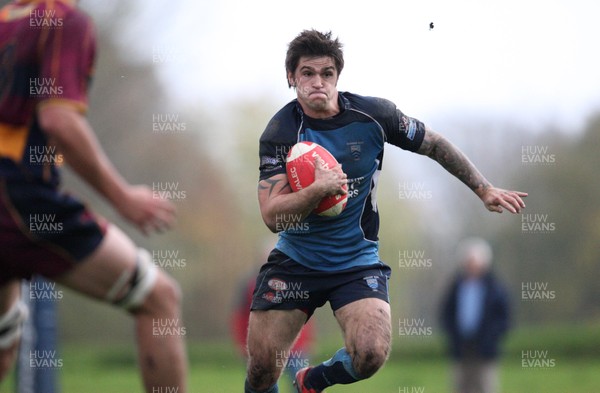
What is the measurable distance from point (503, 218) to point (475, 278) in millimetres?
19696

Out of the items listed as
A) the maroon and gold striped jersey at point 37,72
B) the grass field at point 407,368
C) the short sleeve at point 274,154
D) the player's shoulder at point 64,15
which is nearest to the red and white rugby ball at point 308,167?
the short sleeve at point 274,154

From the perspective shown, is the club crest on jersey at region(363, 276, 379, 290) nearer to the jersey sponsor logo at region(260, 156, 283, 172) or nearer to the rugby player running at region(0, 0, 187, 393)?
the jersey sponsor logo at region(260, 156, 283, 172)

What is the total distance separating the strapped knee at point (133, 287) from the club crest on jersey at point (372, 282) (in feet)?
6.29

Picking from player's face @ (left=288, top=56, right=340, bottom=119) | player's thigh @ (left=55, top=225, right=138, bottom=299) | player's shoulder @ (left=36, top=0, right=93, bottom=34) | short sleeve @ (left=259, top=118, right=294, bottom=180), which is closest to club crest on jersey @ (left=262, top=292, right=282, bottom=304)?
short sleeve @ (left=259, top=118, right=294, bottom=180)

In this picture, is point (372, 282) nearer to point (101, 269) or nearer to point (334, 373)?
point (334, 373)

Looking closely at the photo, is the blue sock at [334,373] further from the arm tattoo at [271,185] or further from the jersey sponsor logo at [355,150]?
the jersey sponsor logo at [355,150]

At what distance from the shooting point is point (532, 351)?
26484 millimetres

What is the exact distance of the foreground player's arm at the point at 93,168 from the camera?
4.90 meters

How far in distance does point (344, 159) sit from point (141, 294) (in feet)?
6.77

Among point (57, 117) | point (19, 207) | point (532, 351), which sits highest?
point (57, 117)

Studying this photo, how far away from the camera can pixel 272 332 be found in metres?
6.72

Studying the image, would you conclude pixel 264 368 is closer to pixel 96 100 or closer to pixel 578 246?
pixel 96 100

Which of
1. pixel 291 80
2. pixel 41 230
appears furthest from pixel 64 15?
pixel 291 80

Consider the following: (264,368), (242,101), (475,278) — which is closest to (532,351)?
(242,101)
